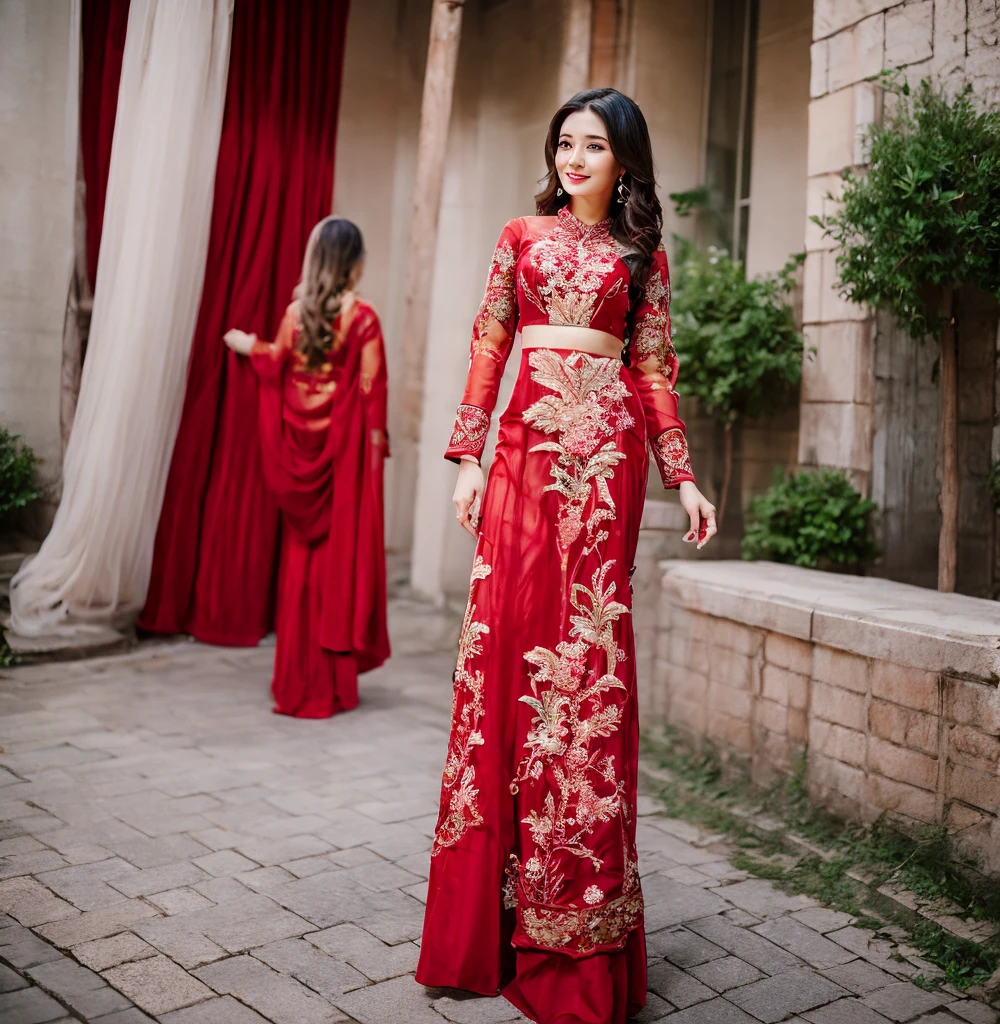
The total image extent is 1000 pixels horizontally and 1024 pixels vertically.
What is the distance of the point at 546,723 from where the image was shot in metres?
2.25

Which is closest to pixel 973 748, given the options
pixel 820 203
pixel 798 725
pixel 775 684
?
pixel 798 725

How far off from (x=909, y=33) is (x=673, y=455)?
8.63 ft

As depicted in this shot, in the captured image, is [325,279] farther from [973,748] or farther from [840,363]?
[973,748]

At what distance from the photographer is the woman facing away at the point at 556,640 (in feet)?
7.29

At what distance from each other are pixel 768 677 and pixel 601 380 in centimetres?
160

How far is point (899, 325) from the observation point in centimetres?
391

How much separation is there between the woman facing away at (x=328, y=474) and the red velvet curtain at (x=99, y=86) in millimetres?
900

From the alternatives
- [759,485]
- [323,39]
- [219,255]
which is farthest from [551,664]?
[323,39]

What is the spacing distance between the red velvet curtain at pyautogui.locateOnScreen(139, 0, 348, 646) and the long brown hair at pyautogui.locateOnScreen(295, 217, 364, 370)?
3.39 ft

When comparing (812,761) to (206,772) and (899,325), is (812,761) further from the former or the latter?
(206,772)

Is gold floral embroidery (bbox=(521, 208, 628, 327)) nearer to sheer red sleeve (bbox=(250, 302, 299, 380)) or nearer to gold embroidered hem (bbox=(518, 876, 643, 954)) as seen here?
gold embroidered hem (bbox=(518, 876, 643, 954))

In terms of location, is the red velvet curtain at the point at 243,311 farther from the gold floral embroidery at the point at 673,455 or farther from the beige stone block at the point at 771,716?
the gold floral embroidery at the point at 673,455

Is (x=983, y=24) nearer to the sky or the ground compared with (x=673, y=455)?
nearer to the sky

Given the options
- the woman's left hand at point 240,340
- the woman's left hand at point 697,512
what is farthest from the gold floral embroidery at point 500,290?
the woman's left hand at point 240,340
